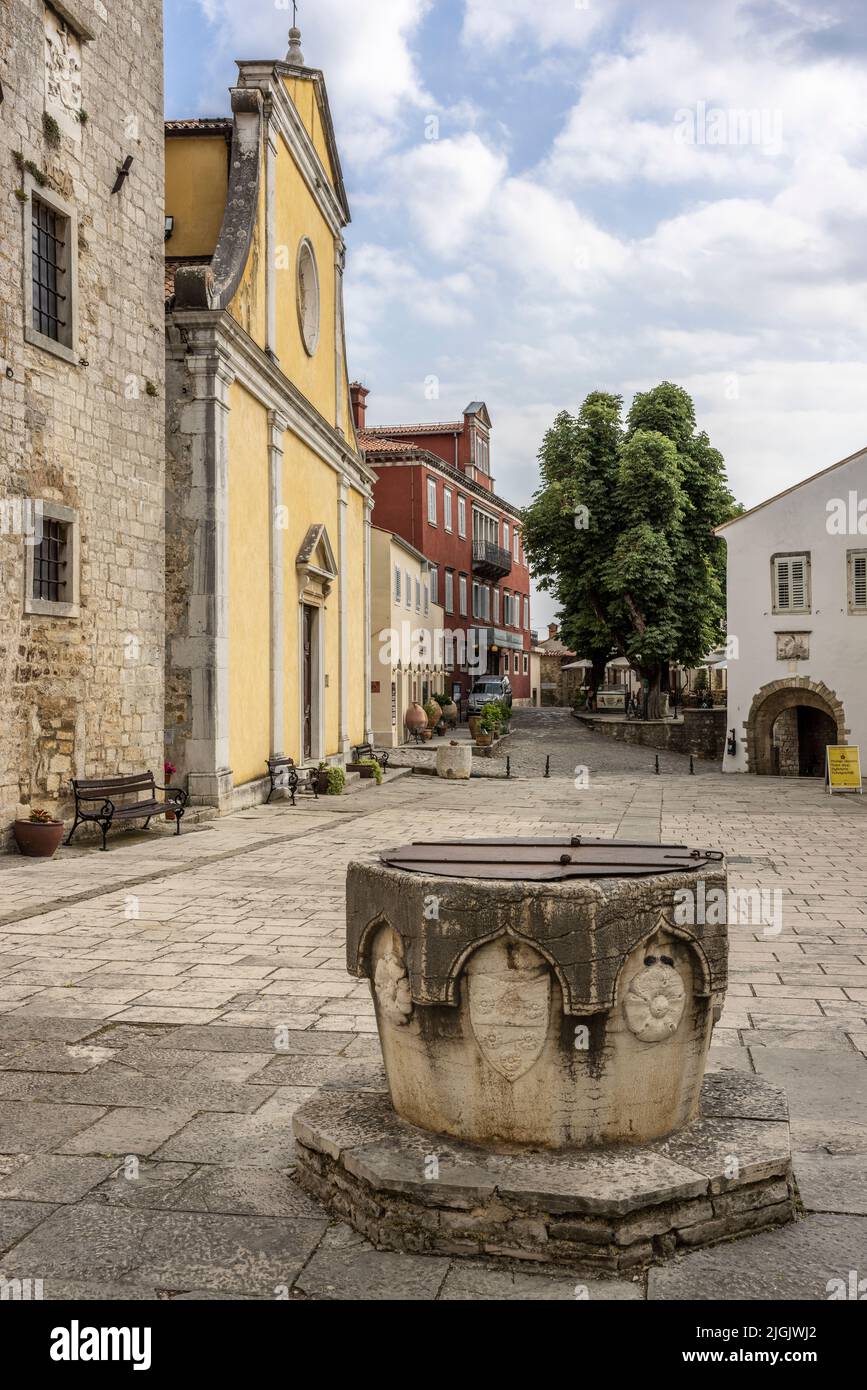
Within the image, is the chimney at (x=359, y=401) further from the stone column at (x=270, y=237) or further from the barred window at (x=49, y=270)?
the barred window at (x=49, y=270)

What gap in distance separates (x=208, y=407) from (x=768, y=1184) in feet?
44.2

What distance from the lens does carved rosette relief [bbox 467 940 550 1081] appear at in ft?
11.4

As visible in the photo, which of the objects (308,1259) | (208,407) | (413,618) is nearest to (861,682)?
(413,618)

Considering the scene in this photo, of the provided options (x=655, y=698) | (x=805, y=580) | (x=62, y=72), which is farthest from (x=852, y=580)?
(x=62, y=72)

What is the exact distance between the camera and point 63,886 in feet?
32.3

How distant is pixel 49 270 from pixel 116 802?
597cm

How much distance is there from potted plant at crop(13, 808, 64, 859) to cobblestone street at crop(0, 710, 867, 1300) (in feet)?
0.72

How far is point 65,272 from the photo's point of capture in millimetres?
12539

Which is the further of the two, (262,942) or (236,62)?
(236,62)

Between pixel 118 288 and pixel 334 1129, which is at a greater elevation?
pixel 118 288

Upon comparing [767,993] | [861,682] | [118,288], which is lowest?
[767,993]

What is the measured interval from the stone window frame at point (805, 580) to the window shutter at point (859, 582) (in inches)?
37.6

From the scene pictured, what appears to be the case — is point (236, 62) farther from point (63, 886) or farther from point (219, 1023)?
point (219, 1023)

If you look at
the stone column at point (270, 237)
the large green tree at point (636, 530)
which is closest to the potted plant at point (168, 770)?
the stone column at point (270, 237)
